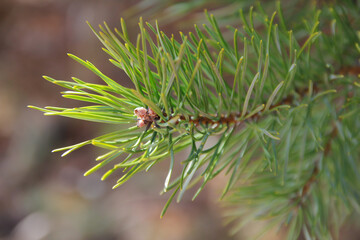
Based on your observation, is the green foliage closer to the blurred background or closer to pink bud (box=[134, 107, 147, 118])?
pink bud (box=[134, 107, 147, 118])

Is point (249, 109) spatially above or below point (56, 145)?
below

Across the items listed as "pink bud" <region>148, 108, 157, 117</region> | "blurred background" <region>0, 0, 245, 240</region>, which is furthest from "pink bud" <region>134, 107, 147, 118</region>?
"blurred background" <region>0, 0, 245, 240</region>

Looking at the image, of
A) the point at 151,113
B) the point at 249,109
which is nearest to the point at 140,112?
the point at 151,113

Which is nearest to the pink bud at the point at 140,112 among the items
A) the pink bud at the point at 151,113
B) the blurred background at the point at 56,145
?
the pink bud at the point at 151,113

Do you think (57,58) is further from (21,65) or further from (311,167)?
(311,167)

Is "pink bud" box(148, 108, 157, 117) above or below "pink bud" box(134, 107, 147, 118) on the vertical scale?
below

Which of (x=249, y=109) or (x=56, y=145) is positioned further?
(x=56, y=145)

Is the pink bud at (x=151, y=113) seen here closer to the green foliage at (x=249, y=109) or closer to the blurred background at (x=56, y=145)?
the green foliage at (x=249, y=109)

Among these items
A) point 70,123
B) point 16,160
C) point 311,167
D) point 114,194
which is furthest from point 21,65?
point 311,167

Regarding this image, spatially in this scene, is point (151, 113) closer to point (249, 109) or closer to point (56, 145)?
point (249, 109)
